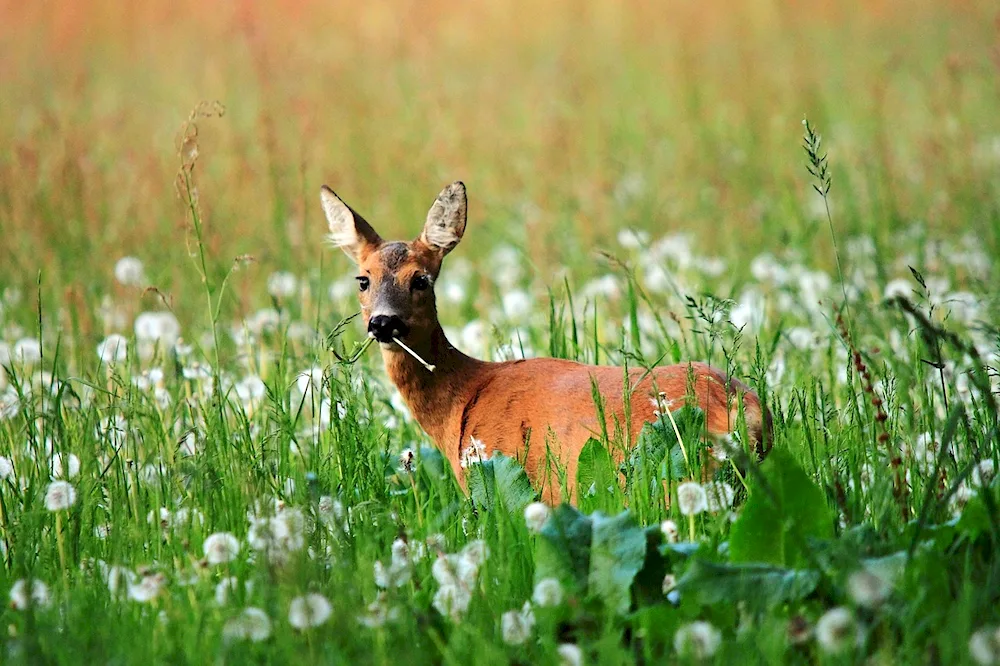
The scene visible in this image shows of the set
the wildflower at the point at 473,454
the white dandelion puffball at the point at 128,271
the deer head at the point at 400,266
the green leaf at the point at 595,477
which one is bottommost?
the green leaf at the point at 595,477

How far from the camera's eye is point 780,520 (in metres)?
2.68

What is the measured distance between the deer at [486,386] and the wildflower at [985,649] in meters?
1.23

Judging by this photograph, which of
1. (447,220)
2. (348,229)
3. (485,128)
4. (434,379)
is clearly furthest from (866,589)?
(485,128)

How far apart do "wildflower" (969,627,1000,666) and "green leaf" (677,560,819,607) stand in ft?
1.39

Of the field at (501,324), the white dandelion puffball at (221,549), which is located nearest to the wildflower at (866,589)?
the field at (501,324)

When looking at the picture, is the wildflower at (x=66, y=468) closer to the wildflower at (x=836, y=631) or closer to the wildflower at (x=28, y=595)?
the wildflower at (x=28, y=595)

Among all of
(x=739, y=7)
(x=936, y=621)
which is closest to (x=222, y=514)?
(x=936, y=621)

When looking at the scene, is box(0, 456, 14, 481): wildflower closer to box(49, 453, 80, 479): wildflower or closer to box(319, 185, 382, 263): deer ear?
box(49, 453, 80, 479): wildflower

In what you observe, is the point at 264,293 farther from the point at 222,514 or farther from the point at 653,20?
the point at 653,20

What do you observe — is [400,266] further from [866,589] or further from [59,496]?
[866,589]

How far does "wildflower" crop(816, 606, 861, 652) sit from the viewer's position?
7.09 feet

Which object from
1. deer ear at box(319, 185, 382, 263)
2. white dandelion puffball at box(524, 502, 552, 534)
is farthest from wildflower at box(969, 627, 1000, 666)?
deer ear at box(319, 185, 382, 263)

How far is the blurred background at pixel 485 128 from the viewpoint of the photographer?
705 centimetres

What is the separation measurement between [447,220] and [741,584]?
2.23 metres
